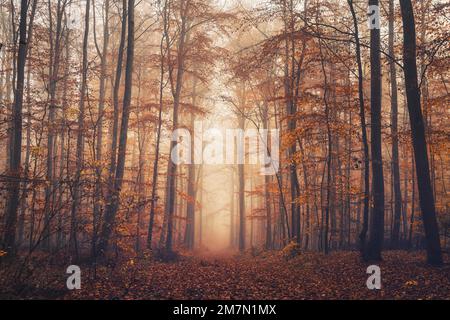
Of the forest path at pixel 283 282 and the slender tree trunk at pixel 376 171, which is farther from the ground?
the slender tree trunk at pixel 376 171

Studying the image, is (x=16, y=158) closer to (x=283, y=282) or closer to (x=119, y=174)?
(x=119, y=174)

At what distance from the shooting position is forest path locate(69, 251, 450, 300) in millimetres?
8539

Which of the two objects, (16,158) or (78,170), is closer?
(78,170)

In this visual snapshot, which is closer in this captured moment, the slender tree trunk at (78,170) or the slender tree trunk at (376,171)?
the slender tree trunk at (78,170)

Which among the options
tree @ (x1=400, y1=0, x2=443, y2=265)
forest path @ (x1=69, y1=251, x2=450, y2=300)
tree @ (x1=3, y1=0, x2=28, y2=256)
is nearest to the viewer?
forest path @ (x1=69, y1=251, x2=450, y2=300)

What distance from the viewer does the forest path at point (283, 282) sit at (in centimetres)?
854

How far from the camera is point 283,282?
10031 mm

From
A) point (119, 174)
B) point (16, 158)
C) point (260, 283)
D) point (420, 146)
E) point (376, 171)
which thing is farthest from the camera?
point (119, 174)

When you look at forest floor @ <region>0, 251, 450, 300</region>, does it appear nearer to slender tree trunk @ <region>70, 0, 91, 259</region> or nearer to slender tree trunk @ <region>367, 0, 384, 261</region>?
slender tree trunk @ <region>367, 0, 384, 261</region>

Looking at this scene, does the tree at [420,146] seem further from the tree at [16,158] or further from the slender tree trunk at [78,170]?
the tree at [16,158]

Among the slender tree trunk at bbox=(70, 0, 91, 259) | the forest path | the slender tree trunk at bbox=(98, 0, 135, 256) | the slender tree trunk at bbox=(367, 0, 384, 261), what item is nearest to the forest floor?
the forest path

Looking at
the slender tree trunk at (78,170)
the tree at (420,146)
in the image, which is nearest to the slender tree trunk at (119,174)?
the slender tree trunk at (78,170)

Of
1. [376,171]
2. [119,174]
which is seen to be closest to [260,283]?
[376,171]

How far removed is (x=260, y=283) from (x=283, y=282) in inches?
27.3
